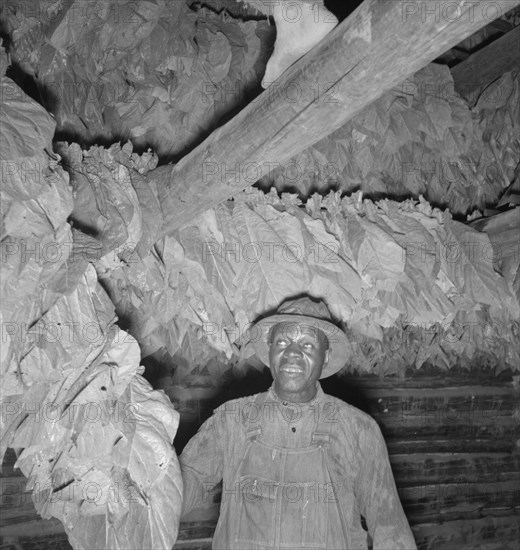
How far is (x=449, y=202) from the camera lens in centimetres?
392

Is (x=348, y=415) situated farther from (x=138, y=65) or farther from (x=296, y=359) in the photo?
(x=138, y=65)

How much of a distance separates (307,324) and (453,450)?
160 inches

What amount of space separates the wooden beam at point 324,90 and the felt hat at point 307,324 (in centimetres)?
58

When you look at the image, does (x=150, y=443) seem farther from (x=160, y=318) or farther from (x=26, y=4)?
(x=26, y=4)

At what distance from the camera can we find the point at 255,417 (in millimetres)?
2414

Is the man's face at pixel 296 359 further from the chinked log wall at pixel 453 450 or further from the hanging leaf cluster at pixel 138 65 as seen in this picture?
the chinked log wall at pixel 453 450

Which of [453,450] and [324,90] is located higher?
[324,90]

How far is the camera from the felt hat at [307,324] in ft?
7.77

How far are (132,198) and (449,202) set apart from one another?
255 cm

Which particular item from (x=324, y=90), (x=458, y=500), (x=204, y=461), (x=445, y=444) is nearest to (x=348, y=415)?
(x=204, y=461)

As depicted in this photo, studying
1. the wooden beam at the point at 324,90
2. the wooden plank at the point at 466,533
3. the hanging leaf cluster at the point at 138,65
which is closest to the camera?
the wooden beam at the point at 324,90

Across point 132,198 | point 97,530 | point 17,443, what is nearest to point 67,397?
point 17,443

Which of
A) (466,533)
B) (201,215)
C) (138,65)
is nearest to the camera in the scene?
(201,215)

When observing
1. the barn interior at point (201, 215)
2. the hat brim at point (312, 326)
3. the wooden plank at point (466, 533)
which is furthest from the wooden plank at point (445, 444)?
the hat brim at point (312, 326)
